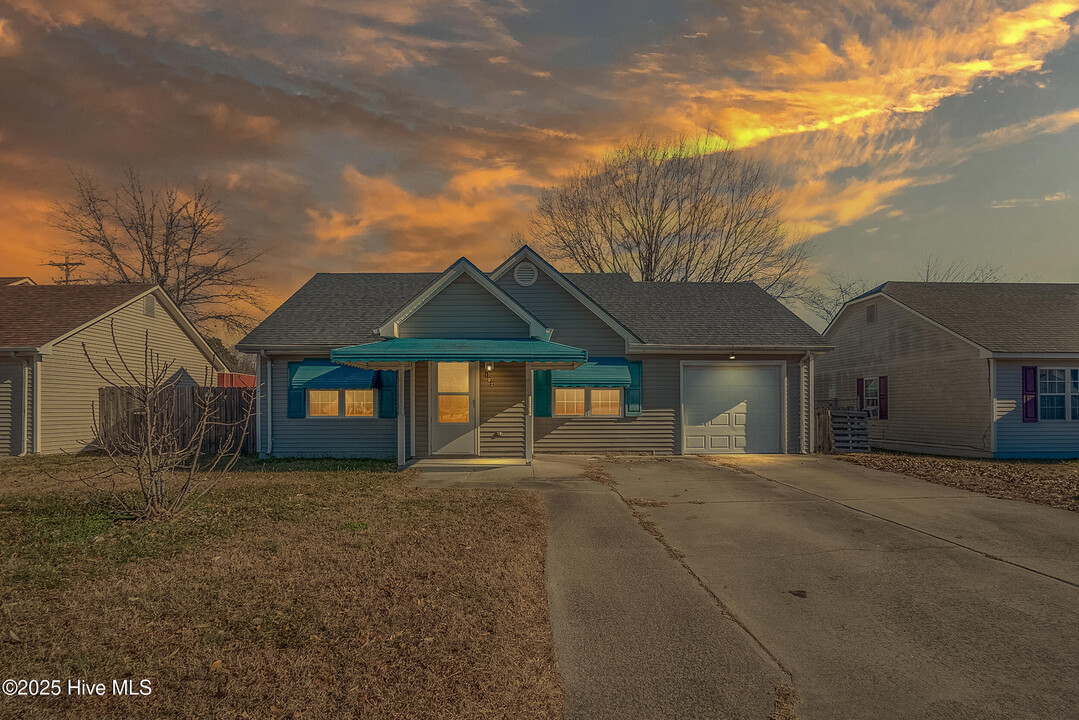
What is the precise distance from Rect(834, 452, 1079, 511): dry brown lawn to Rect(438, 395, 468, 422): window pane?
10440 mm

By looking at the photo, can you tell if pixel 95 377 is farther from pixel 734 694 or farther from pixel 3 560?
pixel 734 694

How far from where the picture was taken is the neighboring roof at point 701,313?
55.7 ft

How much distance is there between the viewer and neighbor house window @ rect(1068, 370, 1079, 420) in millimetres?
17656

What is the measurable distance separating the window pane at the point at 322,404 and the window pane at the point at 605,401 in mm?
7271

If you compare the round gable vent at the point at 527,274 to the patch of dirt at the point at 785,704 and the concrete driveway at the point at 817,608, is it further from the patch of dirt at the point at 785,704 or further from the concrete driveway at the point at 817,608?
the patch of dirt at the point at 785,704

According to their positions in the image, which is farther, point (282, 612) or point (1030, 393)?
point (1030, 393)

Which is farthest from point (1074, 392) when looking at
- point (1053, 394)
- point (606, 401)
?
point (606, 401)

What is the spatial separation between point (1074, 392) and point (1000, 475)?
23.2ft

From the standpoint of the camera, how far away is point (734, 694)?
150 inches

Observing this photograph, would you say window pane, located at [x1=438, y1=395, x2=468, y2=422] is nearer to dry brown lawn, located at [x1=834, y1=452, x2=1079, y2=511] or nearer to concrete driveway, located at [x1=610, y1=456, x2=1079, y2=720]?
concrete driveway, located at [x1=610, y1=456, x2=1079, y2=720]

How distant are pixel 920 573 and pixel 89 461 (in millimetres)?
18321

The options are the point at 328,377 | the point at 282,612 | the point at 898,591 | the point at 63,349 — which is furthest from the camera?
the point at 63,349

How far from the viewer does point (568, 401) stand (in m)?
16.7

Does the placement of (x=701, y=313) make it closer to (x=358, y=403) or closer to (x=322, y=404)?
(x=358, y=403)
